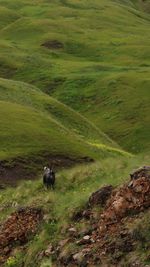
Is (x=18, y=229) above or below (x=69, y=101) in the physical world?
above

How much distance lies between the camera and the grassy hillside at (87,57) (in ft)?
280

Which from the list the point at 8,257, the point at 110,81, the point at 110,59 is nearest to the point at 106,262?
the point at 8,257

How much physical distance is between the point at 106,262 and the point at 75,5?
573ft

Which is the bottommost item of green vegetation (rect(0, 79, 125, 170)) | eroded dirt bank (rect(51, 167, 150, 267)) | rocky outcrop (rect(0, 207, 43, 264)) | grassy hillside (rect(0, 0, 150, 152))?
grassy hillside (rect(0, 0, 150, 152))

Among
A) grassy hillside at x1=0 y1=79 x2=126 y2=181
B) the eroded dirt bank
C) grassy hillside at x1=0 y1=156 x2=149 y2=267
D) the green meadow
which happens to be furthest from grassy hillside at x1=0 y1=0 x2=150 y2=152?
the eroded dirt bank

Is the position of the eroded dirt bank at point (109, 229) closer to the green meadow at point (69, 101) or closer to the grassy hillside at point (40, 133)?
the green meadow at point (69, 101)

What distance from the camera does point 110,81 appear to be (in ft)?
315

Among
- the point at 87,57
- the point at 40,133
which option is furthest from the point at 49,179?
the point at 87,57

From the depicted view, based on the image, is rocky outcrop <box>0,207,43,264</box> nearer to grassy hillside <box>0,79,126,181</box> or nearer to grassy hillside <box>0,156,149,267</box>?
grassy hillside <box>0,156,149,267</box>

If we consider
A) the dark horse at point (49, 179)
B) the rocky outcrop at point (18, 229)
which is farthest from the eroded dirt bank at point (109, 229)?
the dark horse at point (49, 179)

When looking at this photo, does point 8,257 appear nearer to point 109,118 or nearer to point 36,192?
point 36,192

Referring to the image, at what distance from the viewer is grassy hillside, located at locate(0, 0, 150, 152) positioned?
85.4 metres

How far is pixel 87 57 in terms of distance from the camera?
128 metres

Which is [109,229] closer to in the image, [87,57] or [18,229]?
[18,229]
